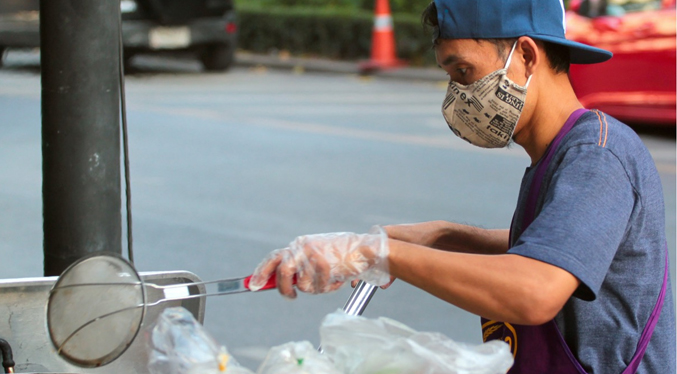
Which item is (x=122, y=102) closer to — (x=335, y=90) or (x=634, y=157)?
(x=634, y=157)

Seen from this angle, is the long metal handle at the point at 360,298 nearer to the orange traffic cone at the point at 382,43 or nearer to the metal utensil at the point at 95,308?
the metal utensil at the point at 95,308

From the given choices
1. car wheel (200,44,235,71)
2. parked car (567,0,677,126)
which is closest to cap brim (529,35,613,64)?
parked car (567,0,677,126)

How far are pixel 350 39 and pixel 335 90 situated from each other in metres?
3.82

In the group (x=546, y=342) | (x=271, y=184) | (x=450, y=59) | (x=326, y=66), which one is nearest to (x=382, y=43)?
(x=326, y=66)

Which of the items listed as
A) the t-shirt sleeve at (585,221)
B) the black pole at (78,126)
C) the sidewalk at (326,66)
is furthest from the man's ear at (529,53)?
the sidewalk at (326,66)

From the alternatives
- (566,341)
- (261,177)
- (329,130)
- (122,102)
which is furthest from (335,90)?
(566,341)

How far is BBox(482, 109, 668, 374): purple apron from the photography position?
5.53 ft

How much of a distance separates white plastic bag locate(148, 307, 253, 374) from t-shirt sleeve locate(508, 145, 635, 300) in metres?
0.52

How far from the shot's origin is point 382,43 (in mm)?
14742

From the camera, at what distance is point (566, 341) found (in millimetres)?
1708

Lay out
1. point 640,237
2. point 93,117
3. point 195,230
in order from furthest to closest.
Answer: point 195,230 → point 93,117 → point 640,237

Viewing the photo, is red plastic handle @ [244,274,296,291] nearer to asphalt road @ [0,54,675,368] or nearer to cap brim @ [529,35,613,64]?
cap brim @ [529,35,613,64]

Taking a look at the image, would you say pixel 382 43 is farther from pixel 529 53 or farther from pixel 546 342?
pixel 546 342

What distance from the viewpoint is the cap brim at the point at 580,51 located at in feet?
5.66
